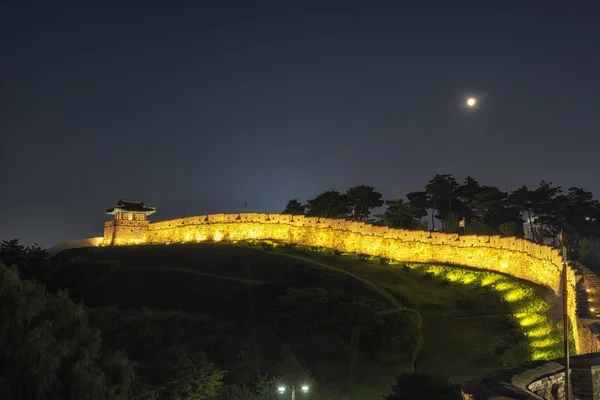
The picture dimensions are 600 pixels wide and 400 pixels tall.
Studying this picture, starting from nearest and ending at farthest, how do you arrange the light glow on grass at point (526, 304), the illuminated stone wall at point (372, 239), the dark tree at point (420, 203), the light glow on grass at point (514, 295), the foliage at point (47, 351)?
1. the foliage at point (47, 351)
2. the light glow on grass at point (526, 304)
3. the light glow on grass at point (514, 295)
4. the illuminated stone wall at point (372, 239)
5. the dark tree at point (420, 203)

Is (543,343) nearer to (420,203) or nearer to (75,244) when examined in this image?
(420,203)

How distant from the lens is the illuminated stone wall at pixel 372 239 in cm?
4347

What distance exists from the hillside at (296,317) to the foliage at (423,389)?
25.0ft

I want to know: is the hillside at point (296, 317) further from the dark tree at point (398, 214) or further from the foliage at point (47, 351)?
the dark tree at point (398, 214)

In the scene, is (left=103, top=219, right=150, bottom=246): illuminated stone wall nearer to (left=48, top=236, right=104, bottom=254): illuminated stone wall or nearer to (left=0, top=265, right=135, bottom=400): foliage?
(left=48, top=236, right=104, bottom=254): illuminated stone wall

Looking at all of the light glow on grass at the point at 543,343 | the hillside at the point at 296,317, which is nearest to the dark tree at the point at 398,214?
the hillside at the point at 296,317

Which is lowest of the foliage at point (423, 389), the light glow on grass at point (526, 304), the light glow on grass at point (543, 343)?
the foliage at point (423, 389)

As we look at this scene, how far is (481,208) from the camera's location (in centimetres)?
6869

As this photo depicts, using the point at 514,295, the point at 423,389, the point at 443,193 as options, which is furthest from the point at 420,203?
the point at 423,389

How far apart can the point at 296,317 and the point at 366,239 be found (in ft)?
74.0

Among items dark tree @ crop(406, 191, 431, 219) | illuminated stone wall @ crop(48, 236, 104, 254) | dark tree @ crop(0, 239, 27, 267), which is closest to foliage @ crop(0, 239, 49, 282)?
dark tree @ crop(0, 239, 27, 267)

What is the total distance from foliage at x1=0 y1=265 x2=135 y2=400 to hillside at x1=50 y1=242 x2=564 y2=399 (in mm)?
8366

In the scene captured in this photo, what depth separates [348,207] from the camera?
77500 millimetres

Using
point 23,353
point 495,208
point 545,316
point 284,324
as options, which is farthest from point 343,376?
point 495,208
